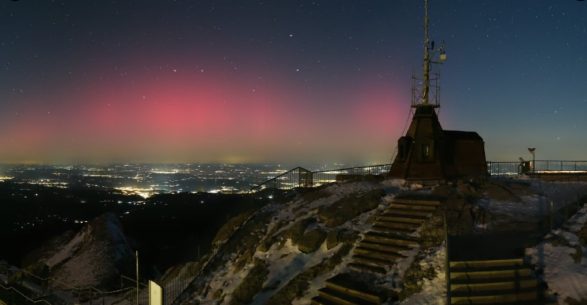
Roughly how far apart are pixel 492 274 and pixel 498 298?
922 millimetres

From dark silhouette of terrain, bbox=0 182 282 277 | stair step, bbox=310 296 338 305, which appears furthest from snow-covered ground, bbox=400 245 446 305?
dark silhouette of terrain, bbox=0 182 282 277

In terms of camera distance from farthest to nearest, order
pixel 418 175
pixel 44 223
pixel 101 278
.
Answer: pixel 44 223 < pixel 101 278 < pixel 418 175

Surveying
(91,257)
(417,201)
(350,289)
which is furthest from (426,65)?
(91,257)

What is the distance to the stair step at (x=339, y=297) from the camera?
1269 cm

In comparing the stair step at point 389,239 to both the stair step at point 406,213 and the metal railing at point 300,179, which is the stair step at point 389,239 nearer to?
the stair step at point 406,213

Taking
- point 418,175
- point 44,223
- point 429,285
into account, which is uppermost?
point 418,175

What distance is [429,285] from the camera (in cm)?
1273

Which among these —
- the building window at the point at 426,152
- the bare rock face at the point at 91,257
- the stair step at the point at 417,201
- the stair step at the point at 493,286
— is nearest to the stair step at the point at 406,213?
the stair step at the point at 417,201

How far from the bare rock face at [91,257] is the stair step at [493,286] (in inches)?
980

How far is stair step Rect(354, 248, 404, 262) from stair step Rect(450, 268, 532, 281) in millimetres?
2421

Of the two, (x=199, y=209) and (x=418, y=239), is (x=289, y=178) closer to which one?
(x=418, y=239)

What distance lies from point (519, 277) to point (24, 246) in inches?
2227

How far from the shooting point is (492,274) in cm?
1270

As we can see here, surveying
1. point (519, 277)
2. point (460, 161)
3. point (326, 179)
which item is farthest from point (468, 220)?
point (326, 179)
